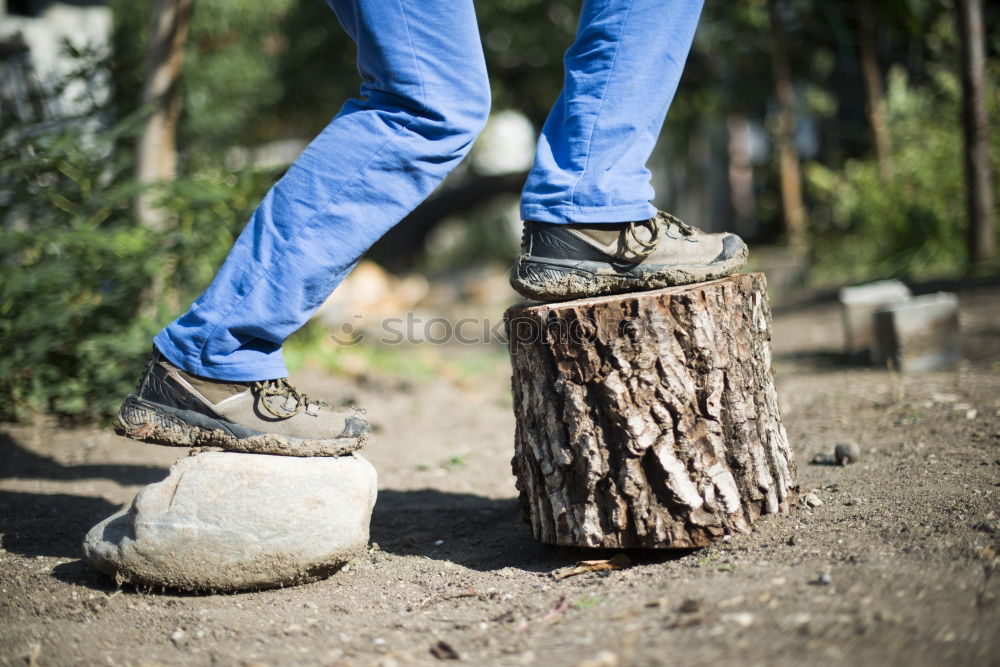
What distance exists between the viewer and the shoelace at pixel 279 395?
2.01 metres

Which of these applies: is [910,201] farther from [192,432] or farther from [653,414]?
[192,432]

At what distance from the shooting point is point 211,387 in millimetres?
1970

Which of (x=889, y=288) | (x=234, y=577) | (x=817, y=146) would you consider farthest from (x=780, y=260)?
(x=234, y=577)

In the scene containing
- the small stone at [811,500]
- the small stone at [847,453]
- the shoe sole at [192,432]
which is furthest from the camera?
the small stone at [847,453]

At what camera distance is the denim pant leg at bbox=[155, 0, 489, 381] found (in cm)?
188

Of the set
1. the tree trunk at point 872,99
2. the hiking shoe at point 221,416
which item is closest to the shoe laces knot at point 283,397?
the hiking shoe at point 221,416

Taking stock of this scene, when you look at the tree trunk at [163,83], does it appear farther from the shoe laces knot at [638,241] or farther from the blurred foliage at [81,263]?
the shoe laces knot at [638,241]

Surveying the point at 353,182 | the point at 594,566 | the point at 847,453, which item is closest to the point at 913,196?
the point at 847,453

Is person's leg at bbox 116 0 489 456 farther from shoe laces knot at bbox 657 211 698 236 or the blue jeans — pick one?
shoe laces knot at bbox 657 211 698 236

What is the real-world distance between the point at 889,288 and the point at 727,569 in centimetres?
281

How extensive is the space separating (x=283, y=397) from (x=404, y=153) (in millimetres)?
667

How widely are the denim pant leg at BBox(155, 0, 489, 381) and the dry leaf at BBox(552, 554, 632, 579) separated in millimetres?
871

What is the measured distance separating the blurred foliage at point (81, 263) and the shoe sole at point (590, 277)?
6.25 feet

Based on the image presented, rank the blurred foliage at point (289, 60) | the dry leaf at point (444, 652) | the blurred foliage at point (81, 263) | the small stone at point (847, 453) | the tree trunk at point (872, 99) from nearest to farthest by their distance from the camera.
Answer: the dry leaf at point (444, 652) < the small stone at point (847, 453) < the blurred foliage at point (81, 263) < the tree trunk at point (872, 99) < the blurred foliage at point (289, 60)
